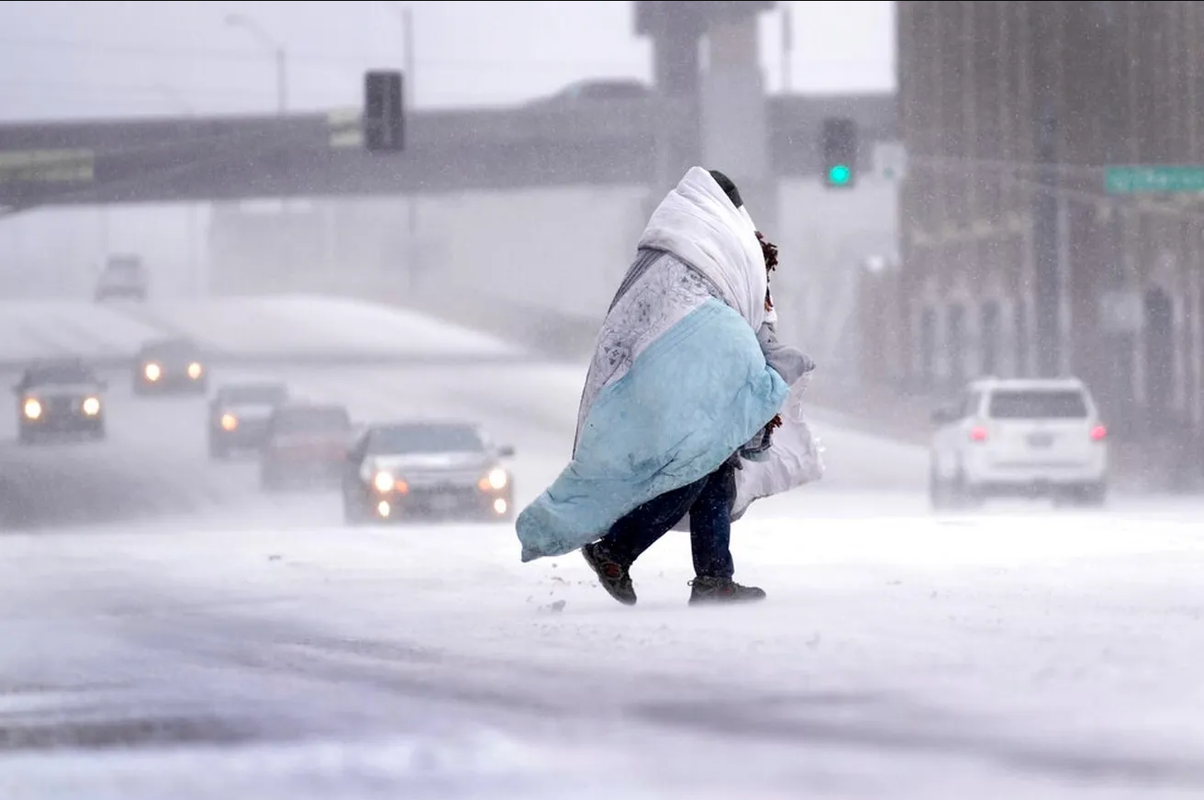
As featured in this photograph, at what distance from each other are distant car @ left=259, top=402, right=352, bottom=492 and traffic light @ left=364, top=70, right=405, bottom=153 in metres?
7.32

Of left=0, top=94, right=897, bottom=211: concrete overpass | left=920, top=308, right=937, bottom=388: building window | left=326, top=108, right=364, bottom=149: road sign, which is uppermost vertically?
left=0, top=94, right=897, bottom=211: concrete overpass

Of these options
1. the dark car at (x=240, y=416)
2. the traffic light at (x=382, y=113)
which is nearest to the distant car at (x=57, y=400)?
the dark car at (x=240, y=416)

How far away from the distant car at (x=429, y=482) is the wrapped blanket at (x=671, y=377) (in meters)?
16.6

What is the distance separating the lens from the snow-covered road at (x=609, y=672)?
4.63 meters

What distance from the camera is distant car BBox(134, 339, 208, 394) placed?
188ft

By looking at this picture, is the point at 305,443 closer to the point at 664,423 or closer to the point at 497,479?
the point at 497,479

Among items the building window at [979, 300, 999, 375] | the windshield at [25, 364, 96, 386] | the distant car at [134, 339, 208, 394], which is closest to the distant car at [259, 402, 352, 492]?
the windshield at [25, 364, 96, 386]

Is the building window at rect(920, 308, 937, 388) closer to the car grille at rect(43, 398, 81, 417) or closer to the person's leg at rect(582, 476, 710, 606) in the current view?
the car grille at rect(43, 398, 81, 417)

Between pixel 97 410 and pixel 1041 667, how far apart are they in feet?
136

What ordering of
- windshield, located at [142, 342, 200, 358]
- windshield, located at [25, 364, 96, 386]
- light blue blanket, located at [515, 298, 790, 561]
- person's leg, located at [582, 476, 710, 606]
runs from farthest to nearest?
1. windshield, located at [142, 342, 200, 358]
2. windshield, located at [25, 364, 96, 386]
3. person's leg, located at [582, 476, 710, 606]
4. light blue blanket, located at [515, 298, 790, 561]

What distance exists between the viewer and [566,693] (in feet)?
19.0

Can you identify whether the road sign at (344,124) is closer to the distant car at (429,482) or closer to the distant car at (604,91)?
the distant car at (429,482)

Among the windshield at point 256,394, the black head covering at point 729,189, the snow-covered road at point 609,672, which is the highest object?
the black head covering at point 729,189

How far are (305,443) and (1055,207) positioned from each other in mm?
14163
